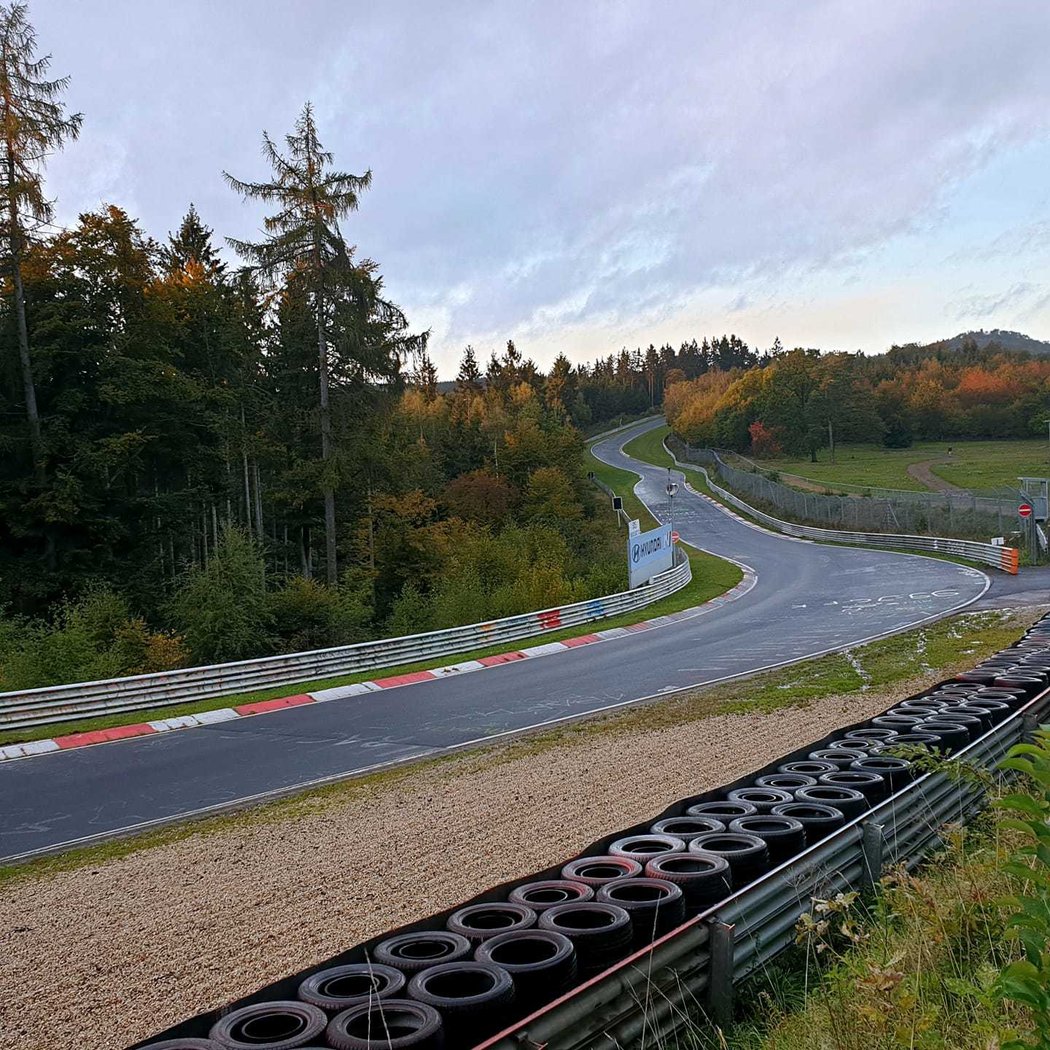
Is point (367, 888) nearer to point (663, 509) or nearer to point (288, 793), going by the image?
point (288, 793)

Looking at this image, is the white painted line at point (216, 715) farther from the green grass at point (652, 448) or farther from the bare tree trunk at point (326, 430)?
the green grass at point (652, 448)

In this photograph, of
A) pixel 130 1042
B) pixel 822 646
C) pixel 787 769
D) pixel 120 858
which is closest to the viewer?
pixel 130 1042

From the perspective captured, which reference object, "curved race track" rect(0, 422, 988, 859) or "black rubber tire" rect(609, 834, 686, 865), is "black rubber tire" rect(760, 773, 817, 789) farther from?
"curved race track" rect(0, 422, 988, 859)

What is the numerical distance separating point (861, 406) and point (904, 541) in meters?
68.6

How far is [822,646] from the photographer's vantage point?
878 inches

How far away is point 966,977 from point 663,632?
22.0 meters

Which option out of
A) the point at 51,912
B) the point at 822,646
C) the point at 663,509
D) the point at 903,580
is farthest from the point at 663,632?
the point at 663,509

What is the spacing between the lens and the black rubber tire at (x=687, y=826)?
22.7 ft

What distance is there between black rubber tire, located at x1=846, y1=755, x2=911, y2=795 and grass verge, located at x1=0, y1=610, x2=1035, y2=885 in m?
5.64

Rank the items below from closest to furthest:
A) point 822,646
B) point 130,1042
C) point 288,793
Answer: point 130,1042 → point 288,793 → point 822,646

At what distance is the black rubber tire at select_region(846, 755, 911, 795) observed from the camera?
315 inches

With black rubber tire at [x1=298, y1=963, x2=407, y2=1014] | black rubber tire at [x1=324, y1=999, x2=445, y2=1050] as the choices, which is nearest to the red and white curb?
black rubber tire at [x1=298, y1=963, x2=407, y2=1014]

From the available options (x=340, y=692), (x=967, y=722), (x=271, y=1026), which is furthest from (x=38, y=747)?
(x=967, y=722)

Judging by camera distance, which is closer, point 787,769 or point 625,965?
point 625,965
